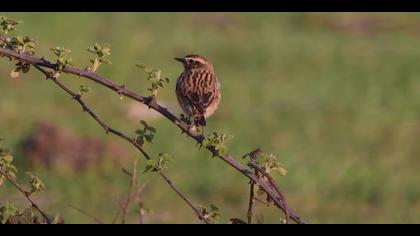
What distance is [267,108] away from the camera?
16.1 metres

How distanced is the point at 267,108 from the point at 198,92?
8.65m

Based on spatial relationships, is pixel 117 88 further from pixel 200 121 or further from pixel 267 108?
pixel 267 108

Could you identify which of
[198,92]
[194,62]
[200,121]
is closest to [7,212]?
[200,121]

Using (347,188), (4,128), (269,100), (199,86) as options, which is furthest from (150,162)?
(269,100)

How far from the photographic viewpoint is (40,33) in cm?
2134

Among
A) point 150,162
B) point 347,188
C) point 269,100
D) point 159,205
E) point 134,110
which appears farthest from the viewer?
point 269,100

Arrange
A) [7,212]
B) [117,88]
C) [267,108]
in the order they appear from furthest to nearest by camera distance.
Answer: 1. [267,108]
2. [7,212]
3. [117,88]

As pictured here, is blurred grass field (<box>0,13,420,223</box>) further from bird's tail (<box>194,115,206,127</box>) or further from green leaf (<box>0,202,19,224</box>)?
green leaf (<box>0,202,19,224</box>)

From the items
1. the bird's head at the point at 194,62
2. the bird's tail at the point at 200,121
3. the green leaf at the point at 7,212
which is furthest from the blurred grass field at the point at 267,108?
the green leaf at the point at 7,212

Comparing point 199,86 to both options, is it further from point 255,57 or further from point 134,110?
point 255,57

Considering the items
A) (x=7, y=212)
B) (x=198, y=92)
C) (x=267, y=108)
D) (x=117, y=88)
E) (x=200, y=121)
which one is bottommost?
(x=7, y=212)

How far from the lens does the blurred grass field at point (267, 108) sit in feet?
39.5

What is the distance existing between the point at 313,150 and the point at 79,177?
3045 millimetres

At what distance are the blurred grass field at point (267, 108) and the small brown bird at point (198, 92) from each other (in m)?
2.13
